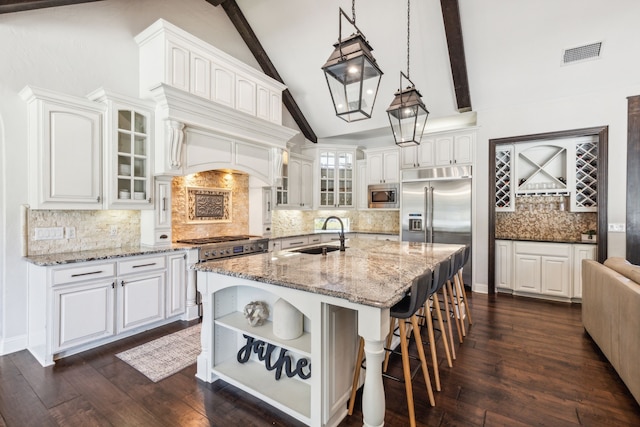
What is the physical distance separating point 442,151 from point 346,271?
3963 millimetres

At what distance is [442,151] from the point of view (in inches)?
206

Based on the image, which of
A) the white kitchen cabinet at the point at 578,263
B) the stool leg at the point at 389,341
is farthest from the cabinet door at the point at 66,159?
the white kitchen cabinet at the point at 578,263

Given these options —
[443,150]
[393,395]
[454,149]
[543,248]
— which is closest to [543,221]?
[543,248]

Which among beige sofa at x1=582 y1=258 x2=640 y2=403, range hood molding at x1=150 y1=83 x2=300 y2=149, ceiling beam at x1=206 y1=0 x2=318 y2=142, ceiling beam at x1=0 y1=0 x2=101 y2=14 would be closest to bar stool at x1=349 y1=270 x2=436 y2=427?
beige sofa at x1=582 y1=258 x2=640 y2=403

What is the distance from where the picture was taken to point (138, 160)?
3410 millimetres

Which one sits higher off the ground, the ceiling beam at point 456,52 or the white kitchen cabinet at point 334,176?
the ceiling beam at point 456,52

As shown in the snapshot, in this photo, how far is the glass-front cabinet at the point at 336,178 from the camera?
6.25 metres

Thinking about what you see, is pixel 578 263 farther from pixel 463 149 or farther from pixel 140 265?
pixel 140 265

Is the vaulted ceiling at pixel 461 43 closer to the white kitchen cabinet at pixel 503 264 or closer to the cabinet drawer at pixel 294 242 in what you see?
the white kitchen cabinet at pixel 503 264

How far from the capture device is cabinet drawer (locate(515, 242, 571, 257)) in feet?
14.3

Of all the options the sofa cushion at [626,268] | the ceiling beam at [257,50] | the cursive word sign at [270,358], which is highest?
the ceiling beam at [257,50]

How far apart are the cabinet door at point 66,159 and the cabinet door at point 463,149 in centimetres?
501

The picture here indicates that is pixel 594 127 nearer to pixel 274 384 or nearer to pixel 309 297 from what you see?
pixel 309 297

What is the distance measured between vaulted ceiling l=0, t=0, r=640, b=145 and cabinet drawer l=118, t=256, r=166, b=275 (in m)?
2.46
